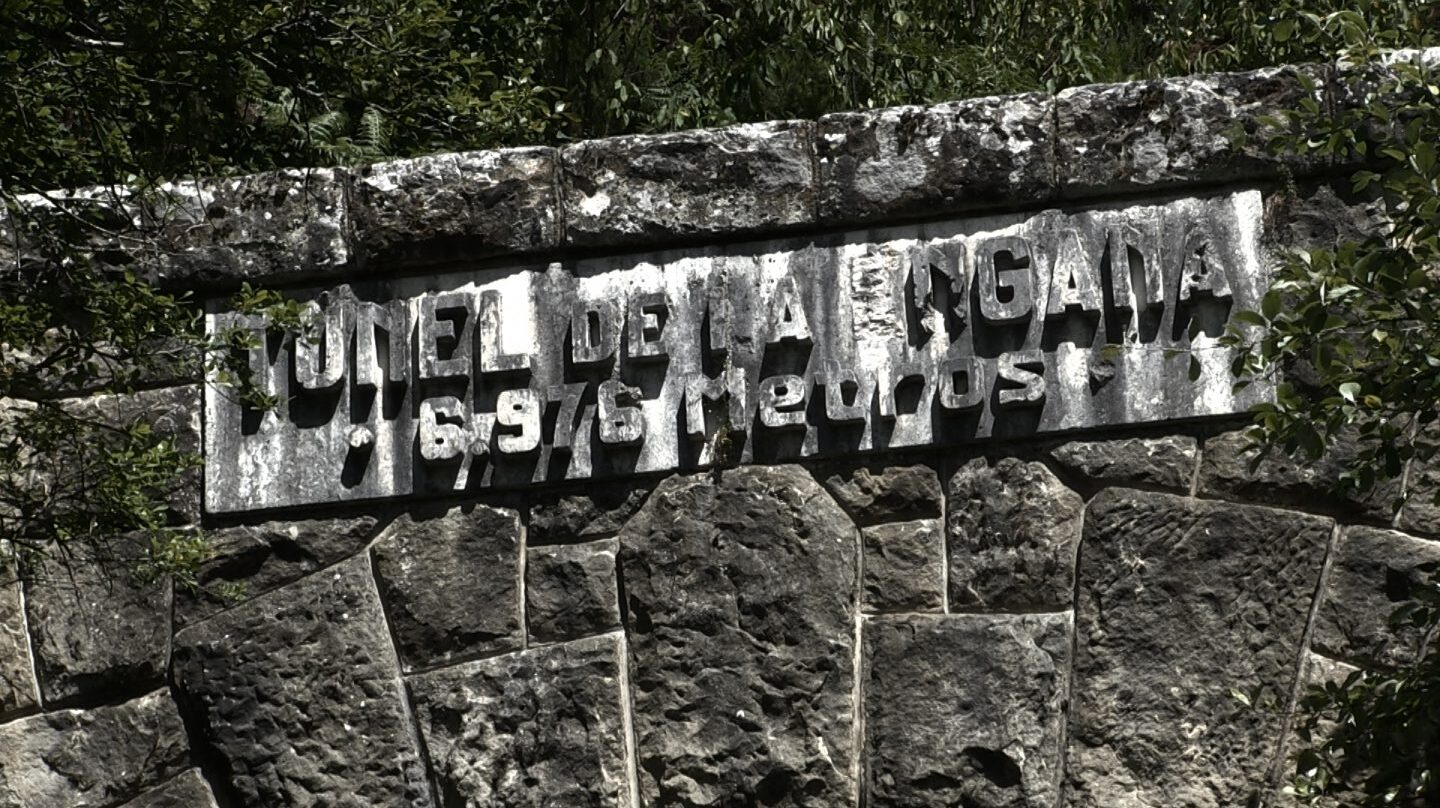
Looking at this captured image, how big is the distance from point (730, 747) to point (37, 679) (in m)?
1.54

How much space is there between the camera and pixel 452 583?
4652 mm

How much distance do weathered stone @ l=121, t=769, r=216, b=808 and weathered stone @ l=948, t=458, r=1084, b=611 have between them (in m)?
1.66

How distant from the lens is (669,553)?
4590mm

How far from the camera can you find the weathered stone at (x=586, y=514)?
4.63 m

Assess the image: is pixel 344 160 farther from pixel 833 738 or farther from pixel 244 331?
pixel 833 738

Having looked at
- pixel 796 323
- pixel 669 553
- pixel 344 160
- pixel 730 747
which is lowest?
pixel 730 747

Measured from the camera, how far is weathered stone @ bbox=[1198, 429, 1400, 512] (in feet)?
14.5

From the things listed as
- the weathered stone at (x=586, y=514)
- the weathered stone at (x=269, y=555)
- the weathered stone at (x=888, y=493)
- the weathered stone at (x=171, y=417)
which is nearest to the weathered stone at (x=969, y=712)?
the weathered stone at (x=888, y=493)

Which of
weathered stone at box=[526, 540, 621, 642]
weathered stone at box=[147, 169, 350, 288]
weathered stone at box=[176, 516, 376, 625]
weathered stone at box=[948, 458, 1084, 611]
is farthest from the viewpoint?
weathered stone at box=[147, 169, 350, 288]

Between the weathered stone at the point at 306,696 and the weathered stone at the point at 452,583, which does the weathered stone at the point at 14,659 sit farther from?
the weathered stone at the point at 452,583

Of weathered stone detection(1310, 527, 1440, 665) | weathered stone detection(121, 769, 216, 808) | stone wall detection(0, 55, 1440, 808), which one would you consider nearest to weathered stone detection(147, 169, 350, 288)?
stone wall detection(0, 55, 1440, 808)

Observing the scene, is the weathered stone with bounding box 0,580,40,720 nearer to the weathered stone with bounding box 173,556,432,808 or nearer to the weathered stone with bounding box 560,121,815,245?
the weathered stone with bounding box 173,556,432,808

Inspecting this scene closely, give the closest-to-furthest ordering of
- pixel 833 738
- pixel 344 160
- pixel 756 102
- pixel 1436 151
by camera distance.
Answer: pixel 1436 151, pixel 833 738, pixel 344 160, pixel 756 102

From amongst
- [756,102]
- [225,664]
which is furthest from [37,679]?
[756,102]
